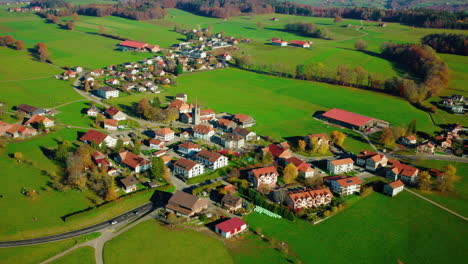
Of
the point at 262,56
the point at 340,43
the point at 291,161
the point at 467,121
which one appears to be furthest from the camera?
the point at 340,43

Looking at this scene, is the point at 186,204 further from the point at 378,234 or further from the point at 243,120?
the point at 243,120

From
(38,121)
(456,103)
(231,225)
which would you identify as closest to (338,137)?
(231,225)

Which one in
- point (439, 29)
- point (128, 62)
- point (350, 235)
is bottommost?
point (350, 235)

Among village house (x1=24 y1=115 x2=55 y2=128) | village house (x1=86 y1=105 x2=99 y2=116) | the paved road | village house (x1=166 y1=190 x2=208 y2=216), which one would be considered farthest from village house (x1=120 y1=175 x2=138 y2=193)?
village house (x1=86 y1=105 x2=99 y2=116)

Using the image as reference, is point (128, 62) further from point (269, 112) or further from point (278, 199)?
point (278, 199)

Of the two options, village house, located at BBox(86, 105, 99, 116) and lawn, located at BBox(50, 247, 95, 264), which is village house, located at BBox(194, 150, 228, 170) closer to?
lawn, located at BBox(50, 247, 95, 264)

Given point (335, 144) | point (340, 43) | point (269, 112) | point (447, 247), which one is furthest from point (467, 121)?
point (340, 43)

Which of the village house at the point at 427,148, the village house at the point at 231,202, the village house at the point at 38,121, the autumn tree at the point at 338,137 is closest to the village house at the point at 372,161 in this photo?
the autumn tree at the point at 338,137
